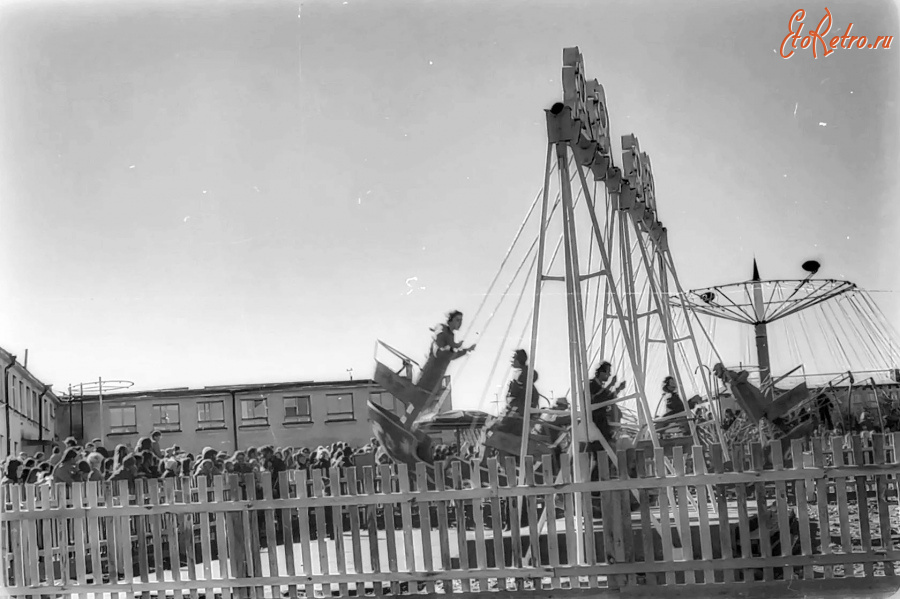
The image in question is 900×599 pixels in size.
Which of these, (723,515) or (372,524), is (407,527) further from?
(723,515)

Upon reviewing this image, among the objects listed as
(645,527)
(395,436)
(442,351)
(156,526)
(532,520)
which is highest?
(442,351)

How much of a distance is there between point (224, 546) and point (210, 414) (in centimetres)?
3039

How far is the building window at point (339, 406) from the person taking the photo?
4097 centimetres

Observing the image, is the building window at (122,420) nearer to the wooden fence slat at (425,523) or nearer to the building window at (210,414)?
the building window at (210,414)

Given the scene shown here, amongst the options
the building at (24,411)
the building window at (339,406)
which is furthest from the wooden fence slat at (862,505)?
the building window at (339,406)

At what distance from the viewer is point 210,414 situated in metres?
38.2

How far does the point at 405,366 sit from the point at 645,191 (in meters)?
4.09

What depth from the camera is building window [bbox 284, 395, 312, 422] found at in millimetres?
41000

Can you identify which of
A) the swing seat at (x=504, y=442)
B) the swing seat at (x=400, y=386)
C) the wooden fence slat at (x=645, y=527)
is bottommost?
the wooden fence slat at (x=645, y=527)

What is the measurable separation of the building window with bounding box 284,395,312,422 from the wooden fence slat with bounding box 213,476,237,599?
32335 mm

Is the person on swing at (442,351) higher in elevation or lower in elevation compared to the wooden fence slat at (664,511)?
higher

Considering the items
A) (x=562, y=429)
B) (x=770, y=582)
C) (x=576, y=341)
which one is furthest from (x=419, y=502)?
(x=562, y=429)

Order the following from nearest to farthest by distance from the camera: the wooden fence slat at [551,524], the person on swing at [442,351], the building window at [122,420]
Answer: the wooden fence slat at [551,524]
the person on swing at [442,351]
the building window at [122,420]

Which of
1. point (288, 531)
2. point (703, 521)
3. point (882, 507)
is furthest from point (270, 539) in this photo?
point (882, 507)
